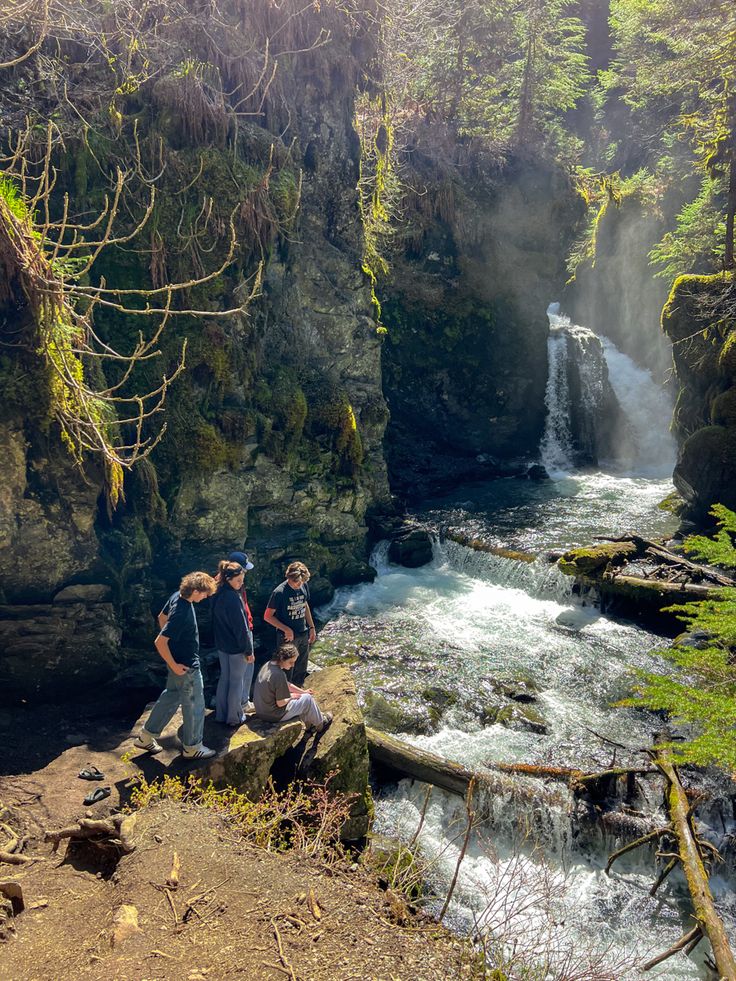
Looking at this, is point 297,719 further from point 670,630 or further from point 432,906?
point 670,630

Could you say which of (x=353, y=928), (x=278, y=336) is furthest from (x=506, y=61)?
(x=353, y=928)

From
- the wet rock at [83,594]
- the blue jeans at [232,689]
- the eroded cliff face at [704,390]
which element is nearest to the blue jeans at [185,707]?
the blue jeans at [232,689]

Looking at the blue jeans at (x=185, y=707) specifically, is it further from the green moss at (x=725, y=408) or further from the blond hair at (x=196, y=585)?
the green moss at (x=725, y=408)

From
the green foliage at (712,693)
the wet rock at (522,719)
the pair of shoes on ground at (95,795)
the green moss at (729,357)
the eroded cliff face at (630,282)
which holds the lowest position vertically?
the wet rock at (522,719)

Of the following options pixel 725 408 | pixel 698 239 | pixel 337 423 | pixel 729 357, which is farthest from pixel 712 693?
pixel 698 239

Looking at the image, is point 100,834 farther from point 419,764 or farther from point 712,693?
point 712,693

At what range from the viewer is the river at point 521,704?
6875 millimetres

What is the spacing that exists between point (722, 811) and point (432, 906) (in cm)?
376

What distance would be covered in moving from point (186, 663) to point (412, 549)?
1112 centimetres

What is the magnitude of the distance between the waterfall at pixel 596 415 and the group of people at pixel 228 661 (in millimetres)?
18409

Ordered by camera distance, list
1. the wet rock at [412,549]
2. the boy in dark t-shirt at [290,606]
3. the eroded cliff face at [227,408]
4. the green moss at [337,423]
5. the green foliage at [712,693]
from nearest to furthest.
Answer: the green foliage at [712,693]
the boy in dark t-shirt at [290,606]
the eroded cliff face at [227,408]
the green moss at [337,423]
the wet rock at [412,549]

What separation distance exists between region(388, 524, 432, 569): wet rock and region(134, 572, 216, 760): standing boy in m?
10.9

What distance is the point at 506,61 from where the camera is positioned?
33094 millimetres

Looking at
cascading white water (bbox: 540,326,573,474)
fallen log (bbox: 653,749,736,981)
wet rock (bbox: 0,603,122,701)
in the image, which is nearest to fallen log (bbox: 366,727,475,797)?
fallen log (bbox: 653,749,736,981)
